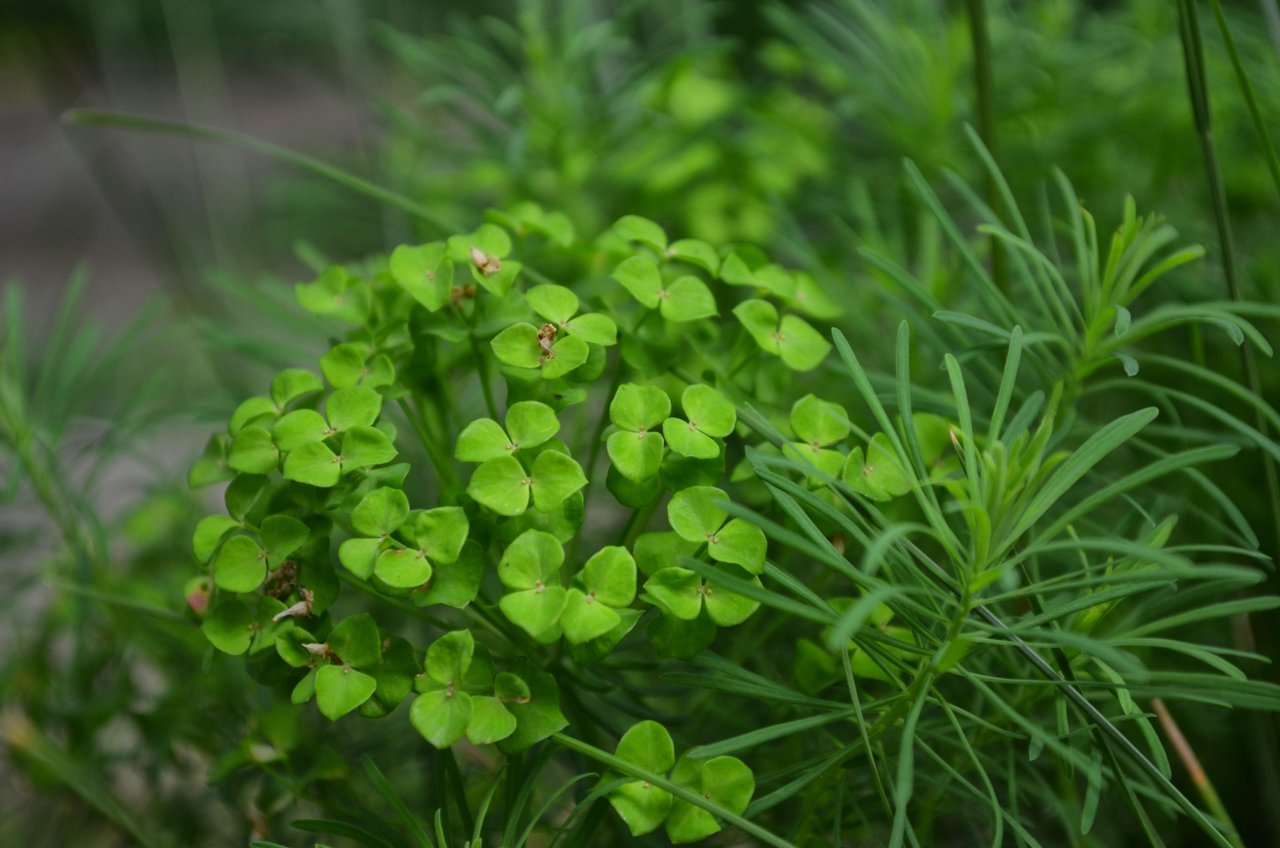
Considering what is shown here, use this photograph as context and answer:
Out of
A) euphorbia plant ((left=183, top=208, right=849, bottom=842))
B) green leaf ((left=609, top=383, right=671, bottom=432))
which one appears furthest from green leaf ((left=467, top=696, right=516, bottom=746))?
green leaf ((left=609, top=383, right=671, bottom=432))

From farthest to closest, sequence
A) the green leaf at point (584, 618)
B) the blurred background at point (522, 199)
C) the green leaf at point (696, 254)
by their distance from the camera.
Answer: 1. the blurred background at point (522, 199)
2. the green leaf at point (696, 254)
3. the green leaf at point (584, 618)

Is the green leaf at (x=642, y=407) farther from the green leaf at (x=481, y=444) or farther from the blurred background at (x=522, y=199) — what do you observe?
the blurred background at (x=522, y=199)

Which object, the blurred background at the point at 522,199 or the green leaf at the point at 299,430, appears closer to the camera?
the green leaf at the point at 299,430

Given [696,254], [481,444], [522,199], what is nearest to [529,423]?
[481,444]

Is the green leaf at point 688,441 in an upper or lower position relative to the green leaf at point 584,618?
upper

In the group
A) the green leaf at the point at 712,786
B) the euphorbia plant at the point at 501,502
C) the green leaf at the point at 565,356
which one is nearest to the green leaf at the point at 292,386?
the euphorbia plant at the point at 501,502

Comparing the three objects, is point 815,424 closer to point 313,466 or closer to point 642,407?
point 642,407
